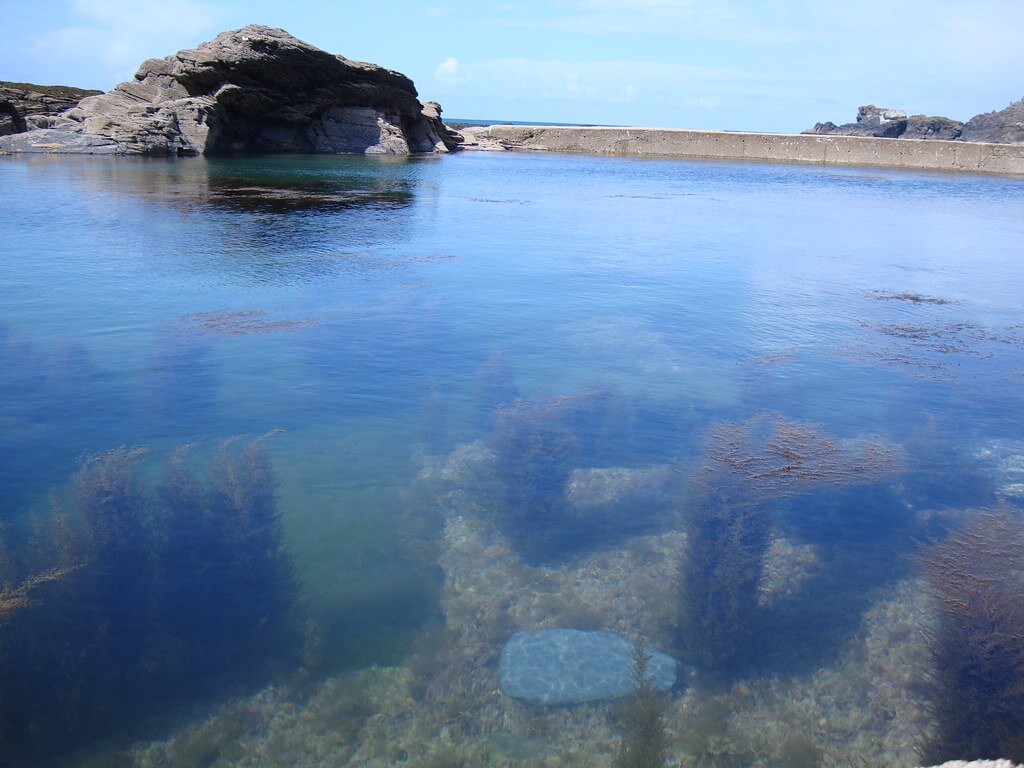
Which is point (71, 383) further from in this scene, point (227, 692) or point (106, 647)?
point (227, 692)

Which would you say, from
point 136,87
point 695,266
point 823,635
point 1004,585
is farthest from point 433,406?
point 136,87

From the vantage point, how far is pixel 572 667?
3.78 m

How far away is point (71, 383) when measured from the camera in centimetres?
671

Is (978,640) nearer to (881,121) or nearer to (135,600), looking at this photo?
(135,600)

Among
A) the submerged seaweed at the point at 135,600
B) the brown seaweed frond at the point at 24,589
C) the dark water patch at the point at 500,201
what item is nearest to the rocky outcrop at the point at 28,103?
the dark water patch at the point at 500,201

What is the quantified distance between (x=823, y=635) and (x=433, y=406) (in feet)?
12.1

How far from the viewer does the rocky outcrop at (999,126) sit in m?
58.2

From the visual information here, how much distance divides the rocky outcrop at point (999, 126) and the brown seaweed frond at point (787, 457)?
212 feet

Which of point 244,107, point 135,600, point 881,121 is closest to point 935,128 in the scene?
point 881,121

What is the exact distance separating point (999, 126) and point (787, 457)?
70.6m

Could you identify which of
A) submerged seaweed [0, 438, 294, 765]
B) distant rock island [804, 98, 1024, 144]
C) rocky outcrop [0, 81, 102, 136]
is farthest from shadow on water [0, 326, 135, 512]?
distant rock island [804, 98, 1024, 144]

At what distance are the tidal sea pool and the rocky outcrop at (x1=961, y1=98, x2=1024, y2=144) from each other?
194 ft

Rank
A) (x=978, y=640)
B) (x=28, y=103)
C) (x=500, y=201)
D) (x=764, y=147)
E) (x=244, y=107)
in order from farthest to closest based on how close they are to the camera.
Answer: (x=764, y=147), (x=28, y=103), (x=244, y=107), (x=500, y=201), (x=978, y=640)

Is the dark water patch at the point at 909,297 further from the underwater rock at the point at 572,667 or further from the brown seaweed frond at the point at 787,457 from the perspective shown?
the underwater rock at the point at 572,667
